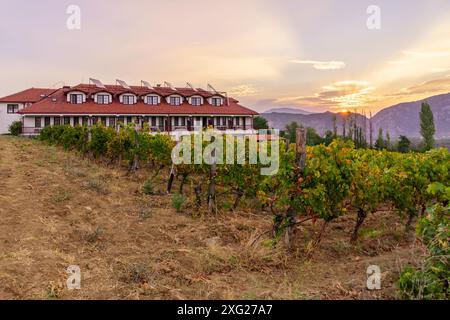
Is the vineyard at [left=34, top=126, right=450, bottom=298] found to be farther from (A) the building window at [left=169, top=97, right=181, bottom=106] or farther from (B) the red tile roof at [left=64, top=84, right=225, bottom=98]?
(A) the building window at [left=169, top=97, right=181, bottom=106]

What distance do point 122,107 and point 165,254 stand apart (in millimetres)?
38340

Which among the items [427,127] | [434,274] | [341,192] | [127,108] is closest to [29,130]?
[127,108]

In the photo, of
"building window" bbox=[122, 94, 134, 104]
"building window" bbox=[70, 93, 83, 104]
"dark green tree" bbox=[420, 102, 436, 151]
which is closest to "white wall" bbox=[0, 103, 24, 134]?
"building window" bbox=[70, 93, 83, 104]

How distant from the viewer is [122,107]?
4256cm

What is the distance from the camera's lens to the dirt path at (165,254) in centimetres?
537

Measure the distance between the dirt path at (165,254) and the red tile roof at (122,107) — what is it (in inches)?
1217

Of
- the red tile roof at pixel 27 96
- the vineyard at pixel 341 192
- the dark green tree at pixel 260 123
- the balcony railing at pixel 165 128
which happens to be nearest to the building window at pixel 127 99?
the balcony railing at pixel 165 128

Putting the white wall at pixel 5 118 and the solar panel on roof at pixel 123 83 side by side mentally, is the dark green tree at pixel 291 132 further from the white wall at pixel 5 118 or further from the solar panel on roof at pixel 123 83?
the white wall at pixel 5 118

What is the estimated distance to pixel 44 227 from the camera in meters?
8.02

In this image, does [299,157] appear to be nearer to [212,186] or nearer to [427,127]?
[212,186]

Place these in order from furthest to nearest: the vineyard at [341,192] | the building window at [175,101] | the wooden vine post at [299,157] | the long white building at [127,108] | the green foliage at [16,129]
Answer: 1. the building window at [175,101]
2. the green foliage at [16,129]
3. the long white building at [127,108]
4. the wooden vine post at [299,157]
5. the vineyard at [341,192]

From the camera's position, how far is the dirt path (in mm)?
5367
